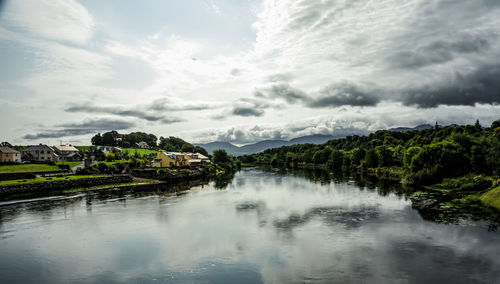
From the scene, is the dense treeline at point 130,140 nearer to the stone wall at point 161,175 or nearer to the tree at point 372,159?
the stone wall at point 161,175

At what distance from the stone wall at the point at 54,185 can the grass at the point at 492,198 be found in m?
63.8

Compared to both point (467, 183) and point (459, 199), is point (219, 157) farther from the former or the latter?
point (459, 199)

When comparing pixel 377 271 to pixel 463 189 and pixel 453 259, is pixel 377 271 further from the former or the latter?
pixel 463 189

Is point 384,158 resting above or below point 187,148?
below

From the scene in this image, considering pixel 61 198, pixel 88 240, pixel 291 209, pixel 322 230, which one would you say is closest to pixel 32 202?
pixel 61 198

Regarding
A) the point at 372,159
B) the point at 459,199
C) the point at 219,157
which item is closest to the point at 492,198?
the point at 459,199

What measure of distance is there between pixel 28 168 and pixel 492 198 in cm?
7953

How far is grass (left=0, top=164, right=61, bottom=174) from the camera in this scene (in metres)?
57.5

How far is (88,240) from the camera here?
24531 mm

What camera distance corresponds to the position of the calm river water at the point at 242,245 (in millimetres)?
17234

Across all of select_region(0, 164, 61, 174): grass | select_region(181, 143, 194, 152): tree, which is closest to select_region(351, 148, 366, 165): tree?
select_region(0, 164, 61, 174): grass

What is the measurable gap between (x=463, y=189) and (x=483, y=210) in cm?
1300

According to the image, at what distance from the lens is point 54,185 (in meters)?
51.6

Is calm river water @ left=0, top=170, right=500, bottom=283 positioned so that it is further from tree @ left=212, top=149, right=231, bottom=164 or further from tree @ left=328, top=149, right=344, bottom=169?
tree @ left=212, top=149, right=231, bottom=164
